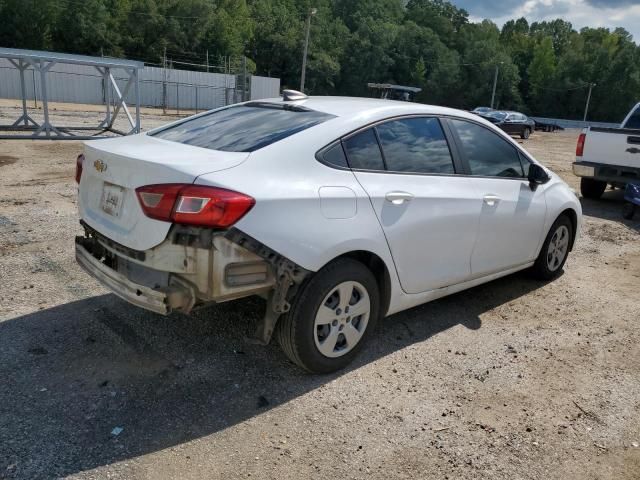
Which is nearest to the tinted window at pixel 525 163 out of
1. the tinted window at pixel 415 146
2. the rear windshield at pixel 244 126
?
the tinted window at pixel 415 146

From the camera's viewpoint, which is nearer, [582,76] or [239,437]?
[239,437]

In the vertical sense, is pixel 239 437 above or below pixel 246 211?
below

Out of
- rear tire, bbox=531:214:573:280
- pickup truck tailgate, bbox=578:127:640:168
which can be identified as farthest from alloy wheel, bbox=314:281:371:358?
pickup truck tailgate, bbox=578:127:640:168

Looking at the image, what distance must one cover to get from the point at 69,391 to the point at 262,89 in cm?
5274

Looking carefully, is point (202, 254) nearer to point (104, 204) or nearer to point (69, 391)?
point (104, 204)

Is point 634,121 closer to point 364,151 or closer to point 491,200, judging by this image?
point 491,200

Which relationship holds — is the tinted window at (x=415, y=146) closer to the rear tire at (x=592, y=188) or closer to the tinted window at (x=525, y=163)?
the tinted window at (x=525, y=163)

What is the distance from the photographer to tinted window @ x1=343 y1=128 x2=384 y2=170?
11.3 feet

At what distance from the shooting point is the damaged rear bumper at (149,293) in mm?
2953

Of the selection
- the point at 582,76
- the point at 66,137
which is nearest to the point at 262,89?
the point at 66,137

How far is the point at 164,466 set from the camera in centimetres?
263

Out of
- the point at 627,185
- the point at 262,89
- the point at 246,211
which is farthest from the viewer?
the point at 262,89

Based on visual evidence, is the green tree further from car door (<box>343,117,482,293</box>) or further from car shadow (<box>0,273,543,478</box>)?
car shadow (<box>0,273,543,478</box>)

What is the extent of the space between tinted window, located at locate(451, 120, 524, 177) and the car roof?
0.15 meters
